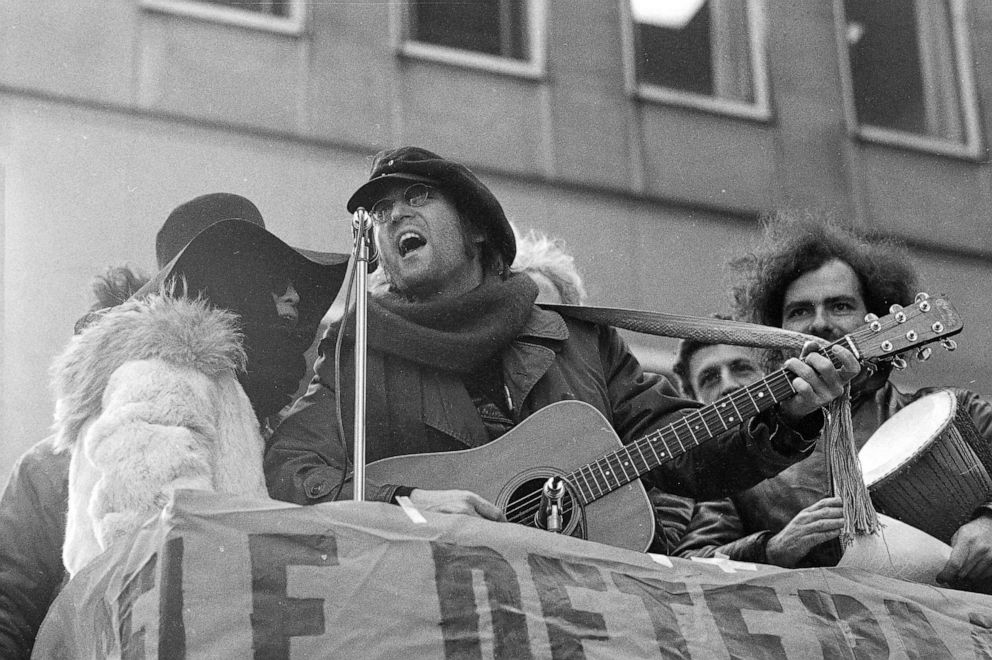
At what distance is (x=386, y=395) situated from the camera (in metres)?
4.18

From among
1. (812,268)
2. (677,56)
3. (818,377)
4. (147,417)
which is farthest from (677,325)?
(677,56)

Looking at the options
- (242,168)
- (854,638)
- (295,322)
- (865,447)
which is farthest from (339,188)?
(854,638)

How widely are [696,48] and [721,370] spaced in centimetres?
292

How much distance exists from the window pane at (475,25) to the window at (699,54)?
503mm

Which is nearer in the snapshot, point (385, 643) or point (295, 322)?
point (385, 643)

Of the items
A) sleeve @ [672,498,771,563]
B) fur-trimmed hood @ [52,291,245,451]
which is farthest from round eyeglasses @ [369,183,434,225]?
sleeve @ [672,498,771,563]

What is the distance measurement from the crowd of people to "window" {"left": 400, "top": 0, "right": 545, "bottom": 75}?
2.75 m

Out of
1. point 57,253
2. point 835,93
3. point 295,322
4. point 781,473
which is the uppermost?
point 835,93

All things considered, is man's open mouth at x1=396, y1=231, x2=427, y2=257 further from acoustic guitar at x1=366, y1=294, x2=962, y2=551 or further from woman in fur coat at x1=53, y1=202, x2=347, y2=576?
acoustic guitar at x1=366, y1=294, x2=962, y2=551

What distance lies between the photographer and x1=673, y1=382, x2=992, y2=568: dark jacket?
14.6ft

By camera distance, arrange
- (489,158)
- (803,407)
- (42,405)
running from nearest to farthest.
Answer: (803,407), (42,405), (489,158)

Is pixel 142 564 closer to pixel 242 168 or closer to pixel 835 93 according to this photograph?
pixel 242 168

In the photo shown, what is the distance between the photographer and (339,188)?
669 centimetres

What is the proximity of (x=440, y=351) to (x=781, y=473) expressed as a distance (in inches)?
41.1
